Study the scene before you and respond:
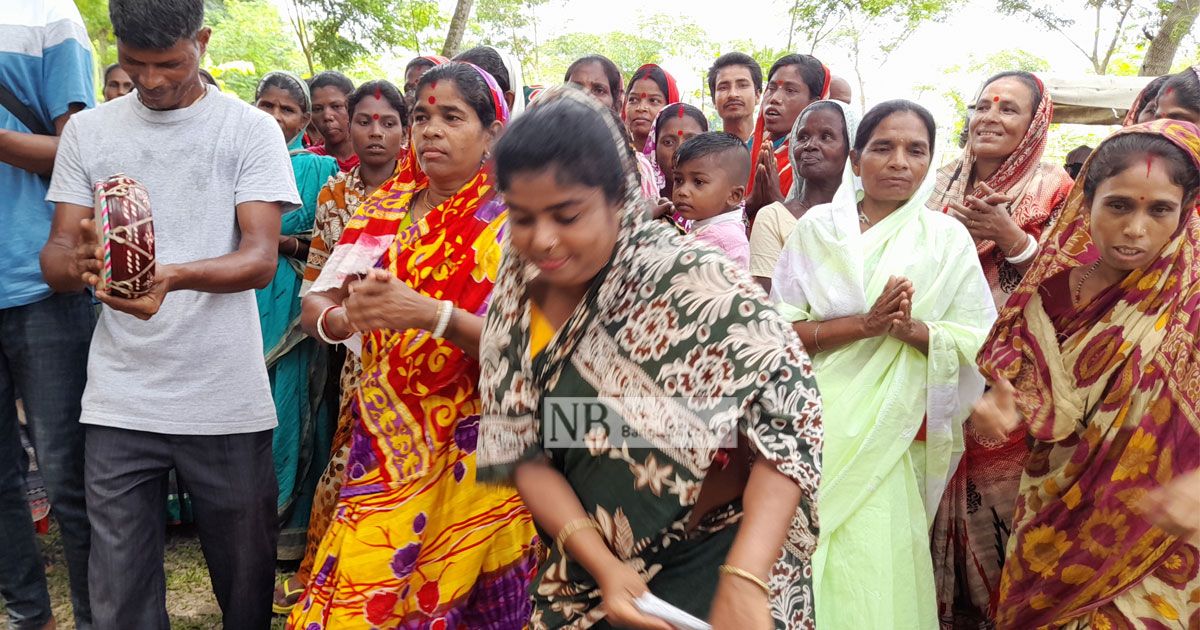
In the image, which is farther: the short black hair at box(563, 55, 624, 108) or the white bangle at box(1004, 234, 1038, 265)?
the short black hair at box(563, 55, 624, 108)

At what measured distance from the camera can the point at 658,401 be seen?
1.65 meters

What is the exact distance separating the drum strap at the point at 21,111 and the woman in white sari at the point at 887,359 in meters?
2.60

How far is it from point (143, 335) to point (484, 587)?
1.28 meters

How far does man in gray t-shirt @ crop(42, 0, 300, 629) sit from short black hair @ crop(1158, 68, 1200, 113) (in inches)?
133

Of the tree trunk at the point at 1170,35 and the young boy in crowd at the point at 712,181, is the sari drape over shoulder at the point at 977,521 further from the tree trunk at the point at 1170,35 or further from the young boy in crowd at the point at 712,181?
the tree trunk at the point at 1170,35

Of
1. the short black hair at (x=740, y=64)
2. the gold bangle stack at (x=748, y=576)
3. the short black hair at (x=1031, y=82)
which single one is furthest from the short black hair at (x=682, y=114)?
the gold bangle stack at (x=748, y=576)

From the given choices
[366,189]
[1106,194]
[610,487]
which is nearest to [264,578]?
[610,487]

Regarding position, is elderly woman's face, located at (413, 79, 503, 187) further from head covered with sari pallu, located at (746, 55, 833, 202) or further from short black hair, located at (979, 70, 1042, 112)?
short black hair, located at (979, 70, 1042, 112)

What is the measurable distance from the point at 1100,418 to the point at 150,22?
9.44 feet

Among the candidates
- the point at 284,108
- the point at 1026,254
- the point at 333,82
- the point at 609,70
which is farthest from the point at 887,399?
the point at 333,82

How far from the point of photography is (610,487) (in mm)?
1729

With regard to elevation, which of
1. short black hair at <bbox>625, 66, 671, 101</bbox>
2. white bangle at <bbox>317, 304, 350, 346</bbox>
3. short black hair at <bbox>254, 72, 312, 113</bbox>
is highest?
short black hair at <bbox>625, 66, 671, 101</bbox>

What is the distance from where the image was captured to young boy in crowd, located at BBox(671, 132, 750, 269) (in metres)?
3.62

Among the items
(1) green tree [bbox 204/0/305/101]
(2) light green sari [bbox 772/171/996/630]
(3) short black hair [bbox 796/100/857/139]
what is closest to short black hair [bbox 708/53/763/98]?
(3) short black hair [bbox 796/100/857/139]
